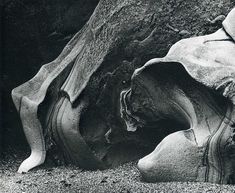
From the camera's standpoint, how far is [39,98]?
3.10 m

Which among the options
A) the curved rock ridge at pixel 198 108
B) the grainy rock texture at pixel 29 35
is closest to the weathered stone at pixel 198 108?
the curved rock ridge at pixel 198 108

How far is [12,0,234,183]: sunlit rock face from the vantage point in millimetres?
2498

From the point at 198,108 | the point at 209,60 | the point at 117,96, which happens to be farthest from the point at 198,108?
the point at 117,96

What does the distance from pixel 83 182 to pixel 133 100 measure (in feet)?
1.29

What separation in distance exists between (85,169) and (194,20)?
761mm

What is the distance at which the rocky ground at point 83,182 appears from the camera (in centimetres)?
245

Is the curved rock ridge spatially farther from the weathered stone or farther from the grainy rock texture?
the grainy rock texture

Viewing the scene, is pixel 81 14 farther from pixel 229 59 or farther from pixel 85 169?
pixel 229 59

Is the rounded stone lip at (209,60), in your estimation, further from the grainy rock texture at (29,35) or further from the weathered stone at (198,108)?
the grainy rock texture at (29,35)

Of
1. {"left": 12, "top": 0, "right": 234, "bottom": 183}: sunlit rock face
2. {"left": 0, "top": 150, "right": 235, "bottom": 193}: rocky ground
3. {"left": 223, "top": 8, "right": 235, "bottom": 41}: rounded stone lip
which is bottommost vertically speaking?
{"left": 0, "top": 150, "right": 235, "bottom": 193}: rocky ground

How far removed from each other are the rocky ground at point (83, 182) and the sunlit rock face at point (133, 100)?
0.05 metres

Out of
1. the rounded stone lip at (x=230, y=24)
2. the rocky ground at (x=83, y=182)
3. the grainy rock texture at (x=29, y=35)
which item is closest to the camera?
the rocky ground at (x=83, y=182)

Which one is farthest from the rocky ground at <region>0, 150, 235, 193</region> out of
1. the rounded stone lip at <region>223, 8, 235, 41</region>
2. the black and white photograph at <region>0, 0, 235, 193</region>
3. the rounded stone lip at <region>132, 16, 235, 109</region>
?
the rounded stone lip at <region>223, 8, 235, 41</region>

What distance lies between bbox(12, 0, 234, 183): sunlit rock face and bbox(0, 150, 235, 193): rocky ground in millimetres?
49
